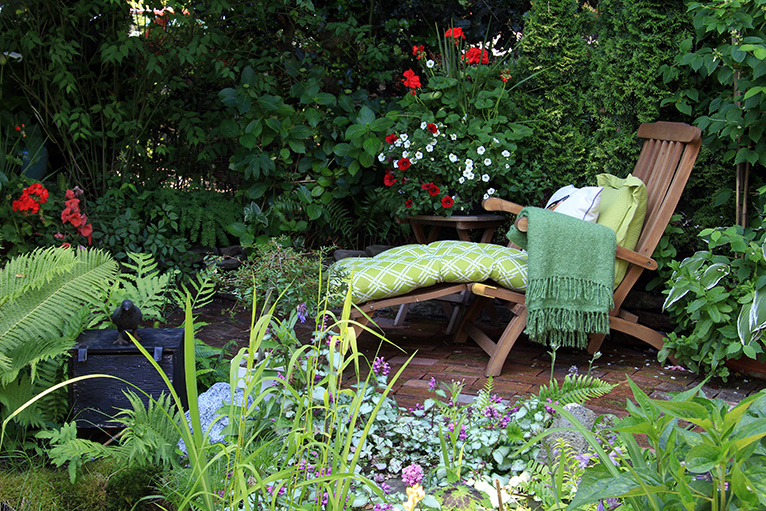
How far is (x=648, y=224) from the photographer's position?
3.05m

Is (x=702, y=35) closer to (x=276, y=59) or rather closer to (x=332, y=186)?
(x=332, y=186)

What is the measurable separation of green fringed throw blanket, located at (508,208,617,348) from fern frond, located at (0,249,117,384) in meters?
1.76

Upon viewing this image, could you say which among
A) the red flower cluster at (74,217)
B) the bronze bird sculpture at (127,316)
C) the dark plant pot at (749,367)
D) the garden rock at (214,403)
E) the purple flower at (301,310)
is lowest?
the dark plant pot at (749,367)

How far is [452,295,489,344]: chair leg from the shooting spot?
3.38m

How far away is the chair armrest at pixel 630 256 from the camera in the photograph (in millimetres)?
2924

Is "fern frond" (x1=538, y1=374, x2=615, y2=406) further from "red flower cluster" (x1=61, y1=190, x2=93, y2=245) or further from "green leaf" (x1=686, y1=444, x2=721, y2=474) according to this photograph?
"red flower cluster" (x1=61, y1=190, x2=93, y2=245)

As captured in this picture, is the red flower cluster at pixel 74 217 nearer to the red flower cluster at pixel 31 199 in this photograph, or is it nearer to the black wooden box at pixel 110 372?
the red flower cluster at pixel 31 199

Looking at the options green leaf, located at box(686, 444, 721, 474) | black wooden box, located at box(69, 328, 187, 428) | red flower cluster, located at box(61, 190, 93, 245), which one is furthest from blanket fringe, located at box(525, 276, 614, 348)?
red flower cluster, located at box(61, 190, 93, 245)

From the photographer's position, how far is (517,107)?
403cm

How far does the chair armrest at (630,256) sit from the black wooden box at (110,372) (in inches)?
62.2

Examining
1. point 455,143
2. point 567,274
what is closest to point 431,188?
point 455,143

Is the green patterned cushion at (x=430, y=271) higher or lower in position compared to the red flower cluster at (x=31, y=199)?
lower

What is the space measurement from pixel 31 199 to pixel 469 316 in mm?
2595

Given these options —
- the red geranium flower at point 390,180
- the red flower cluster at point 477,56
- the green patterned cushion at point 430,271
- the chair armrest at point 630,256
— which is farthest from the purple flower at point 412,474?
the red flower cluster at point 477,56
